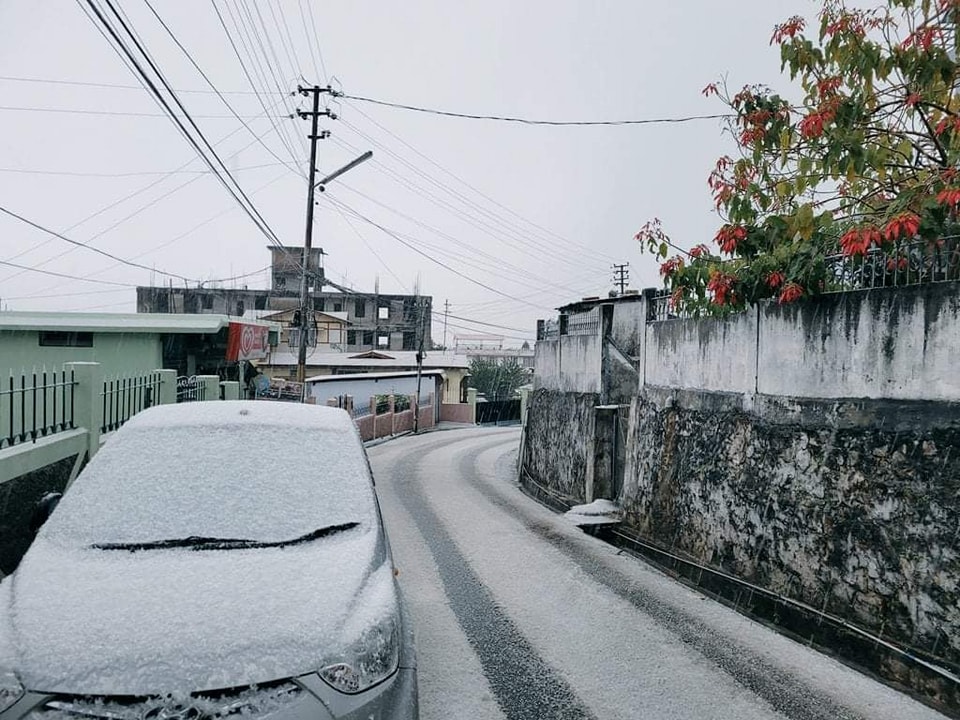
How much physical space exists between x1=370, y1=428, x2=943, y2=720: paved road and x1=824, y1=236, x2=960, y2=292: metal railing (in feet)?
9.83

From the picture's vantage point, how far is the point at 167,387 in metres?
10.7

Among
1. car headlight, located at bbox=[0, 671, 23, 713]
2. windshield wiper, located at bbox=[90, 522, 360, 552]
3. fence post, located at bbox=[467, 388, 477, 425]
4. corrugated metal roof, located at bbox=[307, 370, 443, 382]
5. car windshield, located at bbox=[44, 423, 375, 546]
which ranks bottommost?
fence post, located at bbox=[467, 388, 477, 425]

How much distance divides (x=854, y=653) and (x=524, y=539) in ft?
15.7

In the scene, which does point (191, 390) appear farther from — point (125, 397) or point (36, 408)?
point (36, 408)

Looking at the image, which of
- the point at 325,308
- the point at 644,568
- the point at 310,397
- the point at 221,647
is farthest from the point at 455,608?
the point at 325,308

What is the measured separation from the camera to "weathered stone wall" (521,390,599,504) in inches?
536

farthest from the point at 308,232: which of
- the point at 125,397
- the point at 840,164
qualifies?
the point at 840,164

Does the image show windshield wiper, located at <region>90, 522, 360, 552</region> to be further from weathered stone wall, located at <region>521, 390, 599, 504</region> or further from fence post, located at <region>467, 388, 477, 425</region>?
fence post, located at <region>467, 388, 477, 425</region>

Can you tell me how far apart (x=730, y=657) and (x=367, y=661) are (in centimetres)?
358

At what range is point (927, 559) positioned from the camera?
4855mm

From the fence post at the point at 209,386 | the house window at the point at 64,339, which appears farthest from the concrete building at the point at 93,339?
the fence post at the point at 209,386

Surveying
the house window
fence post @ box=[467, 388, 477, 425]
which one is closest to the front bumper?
the house window

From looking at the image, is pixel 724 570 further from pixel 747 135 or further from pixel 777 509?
pixel 747 135

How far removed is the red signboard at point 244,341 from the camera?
21.3 metres
